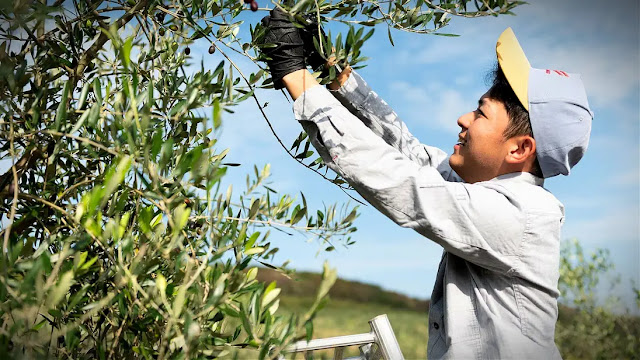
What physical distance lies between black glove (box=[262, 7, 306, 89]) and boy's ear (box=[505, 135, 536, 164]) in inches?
28.5

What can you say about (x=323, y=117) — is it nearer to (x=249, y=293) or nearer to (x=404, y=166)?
(x=404, y=166)

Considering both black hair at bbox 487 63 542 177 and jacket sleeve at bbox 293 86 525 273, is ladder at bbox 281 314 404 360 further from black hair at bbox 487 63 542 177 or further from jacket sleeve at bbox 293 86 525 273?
black hair at bbox 487 63 542 177

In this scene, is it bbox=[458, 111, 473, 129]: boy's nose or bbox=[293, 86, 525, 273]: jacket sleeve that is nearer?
bbox=[293, 86, 525, 273]: jacket sleeve

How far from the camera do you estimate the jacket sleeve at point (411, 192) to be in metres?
1.55

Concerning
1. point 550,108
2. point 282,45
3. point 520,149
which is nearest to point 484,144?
point 520,149

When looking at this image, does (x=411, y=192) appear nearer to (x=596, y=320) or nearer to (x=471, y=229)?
(x=471, y=229)

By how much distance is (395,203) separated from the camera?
1576mm

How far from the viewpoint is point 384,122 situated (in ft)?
7.15

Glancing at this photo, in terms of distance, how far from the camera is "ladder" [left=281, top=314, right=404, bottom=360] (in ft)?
7.24

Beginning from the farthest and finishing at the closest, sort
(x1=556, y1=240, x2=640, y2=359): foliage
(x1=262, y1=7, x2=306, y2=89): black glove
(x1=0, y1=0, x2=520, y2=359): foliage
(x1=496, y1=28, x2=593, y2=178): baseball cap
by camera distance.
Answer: (x1=556, y1=240, x2=640, y2=359): foliage → (x1=496, y1=28, x2=593, y2=178): baseball cap → (x1=262, y1=7, x2=306, y2=89): black glove → (x1=0, y1=0, x2=520, y2=359): foliage

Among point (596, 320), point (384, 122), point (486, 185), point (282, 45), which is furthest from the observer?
point (596, 320)

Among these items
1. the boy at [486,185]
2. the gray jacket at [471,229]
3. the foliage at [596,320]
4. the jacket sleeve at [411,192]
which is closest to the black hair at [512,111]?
the boy at [486,185]

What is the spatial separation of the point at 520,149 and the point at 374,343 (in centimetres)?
100

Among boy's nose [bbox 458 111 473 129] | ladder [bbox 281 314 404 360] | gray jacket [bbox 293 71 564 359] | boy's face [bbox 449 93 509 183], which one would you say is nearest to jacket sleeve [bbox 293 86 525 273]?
gray jacket [bbox 293 71 564 359]
